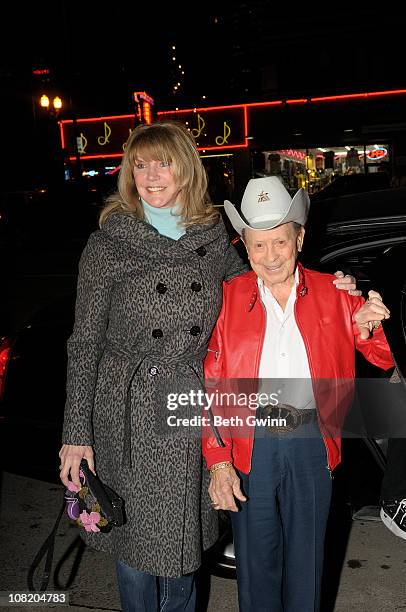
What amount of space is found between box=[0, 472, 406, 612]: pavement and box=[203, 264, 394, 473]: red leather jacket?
917 mm

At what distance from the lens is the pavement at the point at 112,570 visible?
2.64 meters

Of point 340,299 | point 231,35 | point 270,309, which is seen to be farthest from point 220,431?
point 231,35

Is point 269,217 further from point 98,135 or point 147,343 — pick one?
point 98,135

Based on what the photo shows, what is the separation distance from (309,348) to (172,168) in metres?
0.69

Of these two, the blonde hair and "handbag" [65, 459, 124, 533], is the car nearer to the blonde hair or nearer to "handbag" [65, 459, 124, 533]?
"handbag" [65, 459, 124, 533]

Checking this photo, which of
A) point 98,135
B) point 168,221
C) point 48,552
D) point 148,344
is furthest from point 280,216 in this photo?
point 98,135

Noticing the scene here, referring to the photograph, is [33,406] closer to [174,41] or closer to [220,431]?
[220,431]

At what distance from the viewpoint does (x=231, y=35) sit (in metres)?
15.0

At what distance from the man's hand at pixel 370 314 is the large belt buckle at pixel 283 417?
1.00 ft

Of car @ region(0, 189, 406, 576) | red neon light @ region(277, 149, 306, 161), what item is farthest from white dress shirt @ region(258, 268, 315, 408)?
red neon light @ region(277, 149, 306, 161)

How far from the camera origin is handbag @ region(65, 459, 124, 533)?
1899 millimetres

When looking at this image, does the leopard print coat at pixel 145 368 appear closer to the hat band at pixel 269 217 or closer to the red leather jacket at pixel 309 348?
the red leather jacket at pixel 309 348

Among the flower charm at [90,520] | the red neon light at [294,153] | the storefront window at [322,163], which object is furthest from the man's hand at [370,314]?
the red neon light at [294,153]

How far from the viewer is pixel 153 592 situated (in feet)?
6.64
